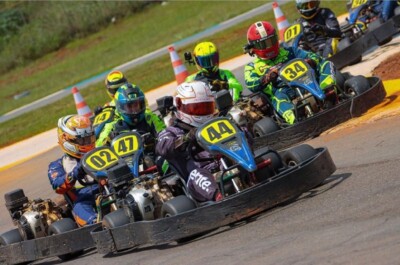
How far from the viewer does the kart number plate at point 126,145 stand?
7.89 m

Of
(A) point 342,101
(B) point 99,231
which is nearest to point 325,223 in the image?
(B) point 99,231

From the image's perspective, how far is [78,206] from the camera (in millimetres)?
8086

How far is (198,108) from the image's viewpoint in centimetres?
709

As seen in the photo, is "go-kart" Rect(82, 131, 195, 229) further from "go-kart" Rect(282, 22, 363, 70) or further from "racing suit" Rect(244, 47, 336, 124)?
"go-kart" Rect(282, 22, 363, 70)

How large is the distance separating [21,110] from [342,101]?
1437cm

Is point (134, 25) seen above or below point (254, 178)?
Result: above

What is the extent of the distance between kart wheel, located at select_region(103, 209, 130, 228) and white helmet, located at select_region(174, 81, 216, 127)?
0.86 meters

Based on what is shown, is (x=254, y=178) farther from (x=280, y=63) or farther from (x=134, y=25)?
(x=134, y=25)

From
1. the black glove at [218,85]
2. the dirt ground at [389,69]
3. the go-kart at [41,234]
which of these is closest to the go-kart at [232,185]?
the go-kart at [41,234]

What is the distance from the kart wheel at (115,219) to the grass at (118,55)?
10.5 meters

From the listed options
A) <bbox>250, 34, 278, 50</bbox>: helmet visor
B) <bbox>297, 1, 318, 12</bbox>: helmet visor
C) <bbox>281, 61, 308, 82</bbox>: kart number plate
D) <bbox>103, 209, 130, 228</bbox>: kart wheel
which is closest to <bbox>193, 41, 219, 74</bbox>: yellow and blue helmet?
<bbox>250, 34, 278, 50</bbox>: helmet visor

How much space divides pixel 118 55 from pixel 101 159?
62.8ft

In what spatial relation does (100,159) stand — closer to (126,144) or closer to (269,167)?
(126,144)

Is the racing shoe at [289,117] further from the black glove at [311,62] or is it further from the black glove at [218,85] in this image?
the black glove at [218,85]
